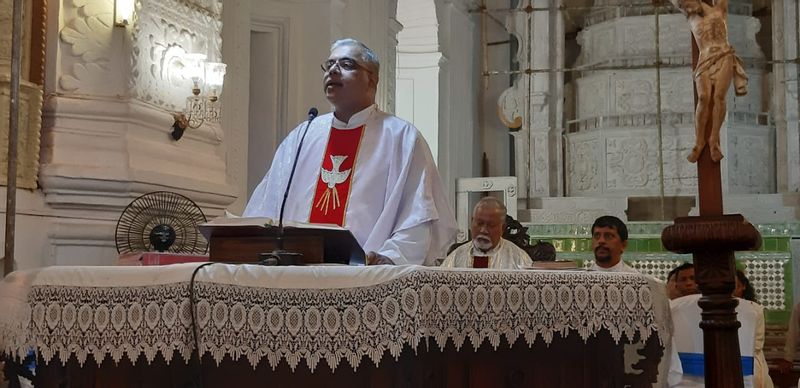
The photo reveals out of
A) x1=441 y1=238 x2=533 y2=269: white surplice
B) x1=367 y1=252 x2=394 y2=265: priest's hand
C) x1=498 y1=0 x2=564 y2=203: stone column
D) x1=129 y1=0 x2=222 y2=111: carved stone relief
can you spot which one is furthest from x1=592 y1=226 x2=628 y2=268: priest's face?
x1=498 y1=0 x2=564 y2=203: stone column

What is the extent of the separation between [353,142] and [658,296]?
5.85 feet

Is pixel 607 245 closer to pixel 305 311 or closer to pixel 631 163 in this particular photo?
pixel 305 311

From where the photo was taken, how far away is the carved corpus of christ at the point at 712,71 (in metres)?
4.22

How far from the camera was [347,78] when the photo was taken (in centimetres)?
460

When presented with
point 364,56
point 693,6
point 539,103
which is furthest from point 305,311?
point 539,103

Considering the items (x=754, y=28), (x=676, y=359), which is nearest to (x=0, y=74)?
(x=676, y=359)

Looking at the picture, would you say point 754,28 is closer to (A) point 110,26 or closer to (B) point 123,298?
(A) point 110,26

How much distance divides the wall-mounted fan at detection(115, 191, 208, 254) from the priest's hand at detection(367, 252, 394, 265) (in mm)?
2789

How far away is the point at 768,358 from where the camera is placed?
38.2 feet

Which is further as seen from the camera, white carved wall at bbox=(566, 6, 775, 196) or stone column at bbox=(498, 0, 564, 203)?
stone column at bbox=(498, 0, 564, 203)

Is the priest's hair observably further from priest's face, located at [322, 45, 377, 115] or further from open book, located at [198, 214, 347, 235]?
open book, located at [198, 214, 347, 235]

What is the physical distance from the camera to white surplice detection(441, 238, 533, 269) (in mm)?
6812

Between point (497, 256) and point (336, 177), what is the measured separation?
97.0 inches

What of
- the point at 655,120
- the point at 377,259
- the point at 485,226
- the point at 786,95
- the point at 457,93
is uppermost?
the point at 457,93
